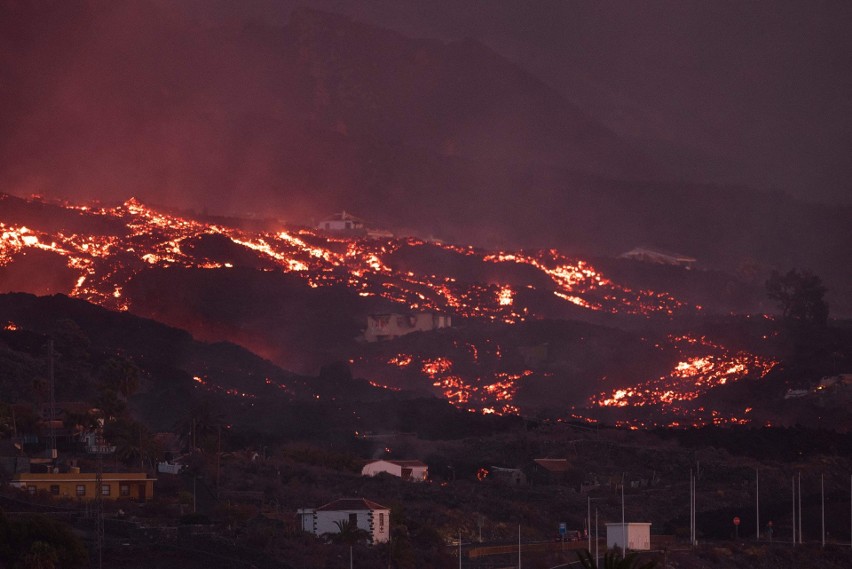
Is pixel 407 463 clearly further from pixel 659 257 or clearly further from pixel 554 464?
pixel 659 257

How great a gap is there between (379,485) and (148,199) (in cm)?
11548

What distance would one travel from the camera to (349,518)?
2842 inches

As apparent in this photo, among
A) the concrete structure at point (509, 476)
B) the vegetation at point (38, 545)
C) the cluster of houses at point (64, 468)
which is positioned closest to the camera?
the vegetation at point (38, 545)

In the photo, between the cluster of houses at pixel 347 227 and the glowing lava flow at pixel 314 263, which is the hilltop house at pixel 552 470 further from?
the cluster of houses at pixel 347 227

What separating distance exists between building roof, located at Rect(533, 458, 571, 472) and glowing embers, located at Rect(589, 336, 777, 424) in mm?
27645

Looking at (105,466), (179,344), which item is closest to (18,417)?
(105,466)

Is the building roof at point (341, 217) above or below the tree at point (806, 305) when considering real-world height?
above

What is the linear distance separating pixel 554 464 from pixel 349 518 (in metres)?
28.0

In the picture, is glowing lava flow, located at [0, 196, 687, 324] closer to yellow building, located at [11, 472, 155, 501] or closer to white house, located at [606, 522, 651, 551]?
yellow building, located at [11, 472, 155, 501]

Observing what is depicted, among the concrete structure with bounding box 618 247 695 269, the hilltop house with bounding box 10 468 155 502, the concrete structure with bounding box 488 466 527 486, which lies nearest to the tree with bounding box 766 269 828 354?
the concrete structure with bounding box 618 247 695 269

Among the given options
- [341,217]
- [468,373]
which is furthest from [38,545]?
[341,217]

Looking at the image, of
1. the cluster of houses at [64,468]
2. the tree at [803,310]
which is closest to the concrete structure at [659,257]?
the tree at [803,310]

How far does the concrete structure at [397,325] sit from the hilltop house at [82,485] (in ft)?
234

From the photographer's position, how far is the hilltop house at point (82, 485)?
7412 cm
